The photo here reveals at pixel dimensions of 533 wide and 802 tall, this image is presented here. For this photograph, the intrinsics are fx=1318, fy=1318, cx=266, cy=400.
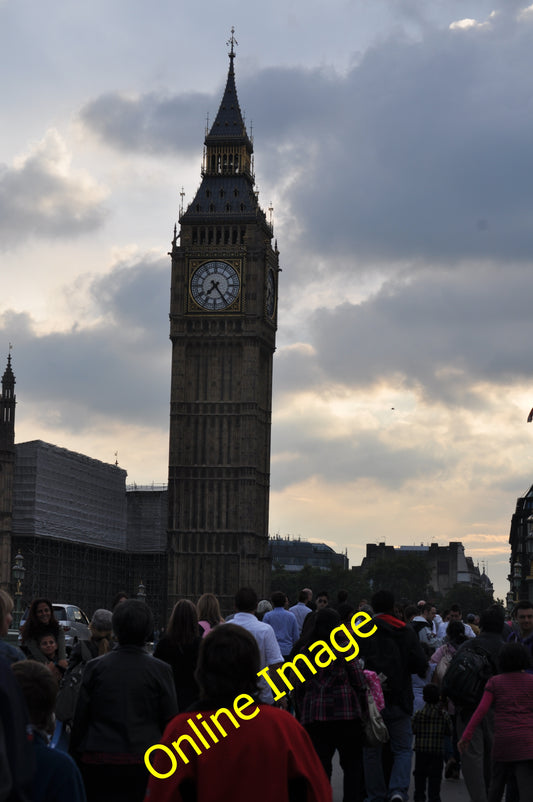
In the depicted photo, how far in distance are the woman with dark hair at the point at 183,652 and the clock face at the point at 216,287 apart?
73.3 metres

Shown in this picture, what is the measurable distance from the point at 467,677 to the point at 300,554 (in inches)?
6960

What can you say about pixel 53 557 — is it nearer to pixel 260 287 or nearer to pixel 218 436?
pixel 218 436

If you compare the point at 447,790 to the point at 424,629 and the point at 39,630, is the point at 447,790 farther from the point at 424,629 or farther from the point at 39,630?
the point at 39,630

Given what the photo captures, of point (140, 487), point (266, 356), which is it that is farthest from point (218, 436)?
point (140, 487)

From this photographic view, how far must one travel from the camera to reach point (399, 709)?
1173 cm

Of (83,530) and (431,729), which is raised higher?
(83,530)

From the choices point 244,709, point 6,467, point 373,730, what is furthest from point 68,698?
point 6,467

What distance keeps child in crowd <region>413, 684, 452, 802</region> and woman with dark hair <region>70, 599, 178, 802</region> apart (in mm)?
6187

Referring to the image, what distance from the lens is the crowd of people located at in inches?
189

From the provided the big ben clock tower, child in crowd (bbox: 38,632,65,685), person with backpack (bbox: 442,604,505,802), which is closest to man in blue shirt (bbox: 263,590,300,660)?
person with backpack (bbox: 442,604,505,802)

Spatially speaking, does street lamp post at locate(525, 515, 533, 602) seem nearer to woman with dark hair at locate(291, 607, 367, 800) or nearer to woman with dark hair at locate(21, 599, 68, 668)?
woman with dark hair at locate(291, 607, 367, 800)

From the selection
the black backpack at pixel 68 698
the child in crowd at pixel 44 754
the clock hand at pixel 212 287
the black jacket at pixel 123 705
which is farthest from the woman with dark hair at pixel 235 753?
the clock hand at pixel 212 287

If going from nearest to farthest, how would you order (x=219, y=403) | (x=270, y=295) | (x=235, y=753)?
(x=235, y=753) → (x=219, y=403) → (x=270, y=295)

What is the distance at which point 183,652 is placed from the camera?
33.6 feet
